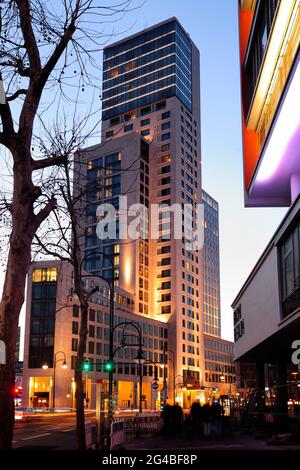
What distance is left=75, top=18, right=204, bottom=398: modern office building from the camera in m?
134

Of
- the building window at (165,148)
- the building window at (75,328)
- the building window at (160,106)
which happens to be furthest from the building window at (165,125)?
the building window at (75,328)

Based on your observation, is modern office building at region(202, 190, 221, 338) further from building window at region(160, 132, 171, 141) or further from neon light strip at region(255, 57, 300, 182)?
neon light strip at region(255, 57, 300, 182)

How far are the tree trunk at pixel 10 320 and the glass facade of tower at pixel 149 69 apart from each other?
482 ft

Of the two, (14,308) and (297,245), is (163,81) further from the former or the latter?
(14,308)

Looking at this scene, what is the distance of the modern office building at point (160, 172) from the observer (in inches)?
5285

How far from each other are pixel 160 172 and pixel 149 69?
Answer: 31.6 m

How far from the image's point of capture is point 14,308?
8680 mm

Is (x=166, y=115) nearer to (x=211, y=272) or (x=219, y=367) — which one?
(x=211, y=272)

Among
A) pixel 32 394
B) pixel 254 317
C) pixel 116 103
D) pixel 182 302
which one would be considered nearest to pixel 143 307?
pixel 182 302

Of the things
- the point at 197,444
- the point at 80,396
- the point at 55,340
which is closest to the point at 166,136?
the point at 55,340

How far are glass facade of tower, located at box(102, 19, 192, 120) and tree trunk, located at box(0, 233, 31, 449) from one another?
147 meters

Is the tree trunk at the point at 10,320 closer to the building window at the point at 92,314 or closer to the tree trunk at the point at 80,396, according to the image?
the tree trunk at the point at 80,396

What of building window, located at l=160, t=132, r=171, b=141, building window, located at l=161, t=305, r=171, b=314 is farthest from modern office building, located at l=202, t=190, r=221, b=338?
building window, located at l=160, t=132, r=171, b=141

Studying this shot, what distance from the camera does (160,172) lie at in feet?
478
